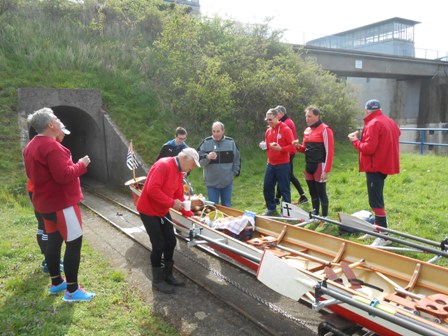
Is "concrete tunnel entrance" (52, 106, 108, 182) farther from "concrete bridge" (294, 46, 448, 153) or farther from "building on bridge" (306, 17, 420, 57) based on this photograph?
"building on bridge" (306, 17, 420, 57)

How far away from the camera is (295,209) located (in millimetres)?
6484

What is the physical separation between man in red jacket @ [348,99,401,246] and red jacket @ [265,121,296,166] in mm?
1667

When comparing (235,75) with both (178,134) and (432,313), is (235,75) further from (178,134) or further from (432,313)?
(432,313)

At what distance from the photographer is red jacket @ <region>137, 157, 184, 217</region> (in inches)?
196

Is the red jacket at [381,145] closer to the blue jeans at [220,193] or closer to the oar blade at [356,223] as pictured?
the oar blade at [356,223]

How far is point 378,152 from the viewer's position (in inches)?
242

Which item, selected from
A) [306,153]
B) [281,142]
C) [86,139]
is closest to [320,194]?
[306,153]

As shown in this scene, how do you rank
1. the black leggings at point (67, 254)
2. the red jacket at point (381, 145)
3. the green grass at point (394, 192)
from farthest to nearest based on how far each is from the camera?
1. the green grass at point (394, 192)
2. the red jacket at point (381, 145)
3. the black leggings at point (67, 254)

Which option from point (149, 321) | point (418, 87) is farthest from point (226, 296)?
point (418, 87)

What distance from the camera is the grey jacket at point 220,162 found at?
24.3 ft

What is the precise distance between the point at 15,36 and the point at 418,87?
31928mm

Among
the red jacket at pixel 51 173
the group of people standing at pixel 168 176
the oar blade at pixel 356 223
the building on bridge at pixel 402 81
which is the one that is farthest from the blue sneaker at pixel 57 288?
the building on bridge at pixel 402 81

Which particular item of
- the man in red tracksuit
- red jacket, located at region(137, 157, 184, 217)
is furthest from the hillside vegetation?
red jacket, located at region(137, 157, 184, 217)

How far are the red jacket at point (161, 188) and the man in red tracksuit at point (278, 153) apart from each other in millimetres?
3061
